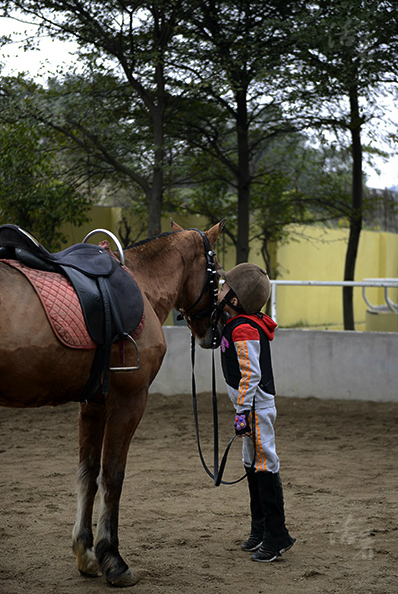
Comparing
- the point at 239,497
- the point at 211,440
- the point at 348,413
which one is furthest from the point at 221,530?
the point at 348,413

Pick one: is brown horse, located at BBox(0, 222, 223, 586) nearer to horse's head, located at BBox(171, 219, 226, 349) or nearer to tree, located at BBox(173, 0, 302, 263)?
horse's head, located at BBox(171, 219, 226, 349)

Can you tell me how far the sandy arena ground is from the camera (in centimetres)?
362

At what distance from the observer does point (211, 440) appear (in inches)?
286

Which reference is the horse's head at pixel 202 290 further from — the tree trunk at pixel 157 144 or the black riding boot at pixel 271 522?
the tree trunk at pixel 157 144

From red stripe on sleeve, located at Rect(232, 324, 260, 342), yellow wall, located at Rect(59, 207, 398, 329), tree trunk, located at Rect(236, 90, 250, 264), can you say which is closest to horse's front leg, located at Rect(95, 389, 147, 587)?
red stripe on sleeve, located at Rect(232, 324, 260, 342)

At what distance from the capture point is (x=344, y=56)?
10.4 meters

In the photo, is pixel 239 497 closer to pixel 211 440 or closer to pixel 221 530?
pixel 221 530

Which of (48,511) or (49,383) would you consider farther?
(48,511)

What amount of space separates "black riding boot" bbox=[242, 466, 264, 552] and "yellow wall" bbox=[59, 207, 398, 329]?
9317mm

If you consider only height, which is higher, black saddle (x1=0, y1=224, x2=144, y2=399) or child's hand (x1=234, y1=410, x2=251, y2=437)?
black saddle (x1=0, y1=224, x2=144, y2=399)

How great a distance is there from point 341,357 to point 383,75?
15.0ft

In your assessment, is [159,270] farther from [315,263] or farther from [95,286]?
[315,263]

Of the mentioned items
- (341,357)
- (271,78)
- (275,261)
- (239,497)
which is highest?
(271,78)

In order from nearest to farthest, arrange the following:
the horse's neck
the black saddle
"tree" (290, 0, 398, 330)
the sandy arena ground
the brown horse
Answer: the brown horse < the black saddle < the sandy arena ground < the horse's neck < "tree" (290, 0, 398, 330)
